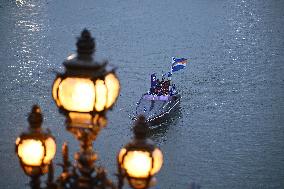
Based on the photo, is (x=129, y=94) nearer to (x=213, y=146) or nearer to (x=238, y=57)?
(x=213, y=146)

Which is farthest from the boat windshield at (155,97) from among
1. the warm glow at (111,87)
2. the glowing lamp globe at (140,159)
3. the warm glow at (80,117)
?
the warm glow at (80,117)

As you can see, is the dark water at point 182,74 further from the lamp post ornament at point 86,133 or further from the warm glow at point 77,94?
the warm glow at point 77,94

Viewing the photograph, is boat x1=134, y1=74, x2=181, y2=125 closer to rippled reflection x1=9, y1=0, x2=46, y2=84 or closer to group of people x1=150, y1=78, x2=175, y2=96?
group of people x1=150, y1=78, x2=175, y2=96

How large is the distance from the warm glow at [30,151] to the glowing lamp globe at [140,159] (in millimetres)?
762

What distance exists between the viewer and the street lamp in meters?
5.14

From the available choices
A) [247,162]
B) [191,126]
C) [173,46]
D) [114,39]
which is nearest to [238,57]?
[173,46]

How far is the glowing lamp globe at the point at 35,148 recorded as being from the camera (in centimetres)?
514

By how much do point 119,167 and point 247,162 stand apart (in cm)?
2579

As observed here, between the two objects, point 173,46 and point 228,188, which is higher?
point 173,46

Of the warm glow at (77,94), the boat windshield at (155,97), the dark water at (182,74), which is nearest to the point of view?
the warm glow at (77,94)

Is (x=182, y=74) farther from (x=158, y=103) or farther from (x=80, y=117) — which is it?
(x=80, y=117)

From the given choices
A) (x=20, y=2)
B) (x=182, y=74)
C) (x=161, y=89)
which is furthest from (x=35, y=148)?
(x=20, y=2)

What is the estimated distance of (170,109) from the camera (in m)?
35.7

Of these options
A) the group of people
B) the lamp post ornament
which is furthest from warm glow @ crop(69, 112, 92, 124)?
the group of people
